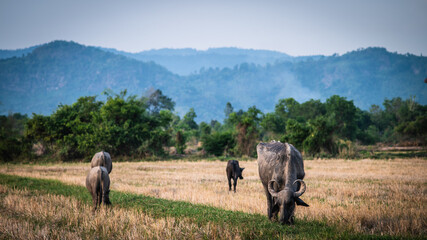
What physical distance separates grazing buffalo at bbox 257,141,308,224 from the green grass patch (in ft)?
1.43

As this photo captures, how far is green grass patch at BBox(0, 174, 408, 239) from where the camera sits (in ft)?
22.1

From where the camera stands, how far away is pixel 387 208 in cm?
930

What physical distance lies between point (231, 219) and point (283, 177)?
1.96 meters

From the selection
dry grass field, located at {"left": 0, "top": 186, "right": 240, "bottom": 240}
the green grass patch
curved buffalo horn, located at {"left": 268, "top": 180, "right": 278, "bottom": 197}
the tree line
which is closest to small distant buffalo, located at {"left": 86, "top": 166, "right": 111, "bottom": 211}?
dry grass field, located at {"left": 0, "top": 186, "right": 240, "bottom": 240}

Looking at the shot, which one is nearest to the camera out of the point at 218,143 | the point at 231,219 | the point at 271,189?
the point at 271,189

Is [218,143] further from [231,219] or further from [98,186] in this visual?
[231,219]

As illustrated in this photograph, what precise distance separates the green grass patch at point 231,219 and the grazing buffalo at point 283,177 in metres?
0.44

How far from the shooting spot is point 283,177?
7.90m

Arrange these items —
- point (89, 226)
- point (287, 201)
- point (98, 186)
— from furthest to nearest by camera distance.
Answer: point (98, 186)
point (89, 226)
point (287, 201)

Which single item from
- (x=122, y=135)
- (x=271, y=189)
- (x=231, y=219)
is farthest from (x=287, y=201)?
(x=122, y=135)

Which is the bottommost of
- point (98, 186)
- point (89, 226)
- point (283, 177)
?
point (89, 226)

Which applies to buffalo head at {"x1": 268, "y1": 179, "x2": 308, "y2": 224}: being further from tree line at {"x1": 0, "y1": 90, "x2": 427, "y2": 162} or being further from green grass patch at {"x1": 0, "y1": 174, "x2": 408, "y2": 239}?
tree line at {"x1": 0, "y1": 90, "x2": 427, "y2": 162}

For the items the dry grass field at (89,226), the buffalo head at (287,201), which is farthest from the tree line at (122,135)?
the buffalo head at (287,201)

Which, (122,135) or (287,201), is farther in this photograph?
(122,135)
